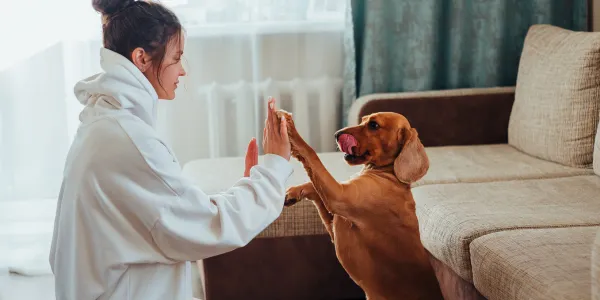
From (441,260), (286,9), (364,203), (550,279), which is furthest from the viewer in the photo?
(286,9)

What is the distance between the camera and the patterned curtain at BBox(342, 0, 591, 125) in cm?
342

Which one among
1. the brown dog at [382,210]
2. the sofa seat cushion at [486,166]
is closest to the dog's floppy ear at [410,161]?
the brown dog at [382,210]

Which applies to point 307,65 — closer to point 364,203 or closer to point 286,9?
point 286,9

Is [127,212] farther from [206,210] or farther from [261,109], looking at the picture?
[261,109]

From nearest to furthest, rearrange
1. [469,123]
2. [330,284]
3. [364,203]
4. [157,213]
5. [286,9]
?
[157,213]
[364,203]
[330,284]
[469,123]
[286,9]

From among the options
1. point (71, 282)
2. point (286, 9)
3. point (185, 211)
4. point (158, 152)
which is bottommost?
point (71, 282)

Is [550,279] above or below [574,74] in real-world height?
below

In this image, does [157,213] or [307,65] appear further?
[307,65]

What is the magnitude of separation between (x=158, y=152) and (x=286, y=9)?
205cm

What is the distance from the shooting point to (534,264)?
1720 mm

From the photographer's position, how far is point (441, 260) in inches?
85.7

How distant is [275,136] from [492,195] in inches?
37.2

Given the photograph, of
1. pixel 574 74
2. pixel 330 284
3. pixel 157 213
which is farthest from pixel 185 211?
pixel 574 74

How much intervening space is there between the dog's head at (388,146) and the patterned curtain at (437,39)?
161 cm
